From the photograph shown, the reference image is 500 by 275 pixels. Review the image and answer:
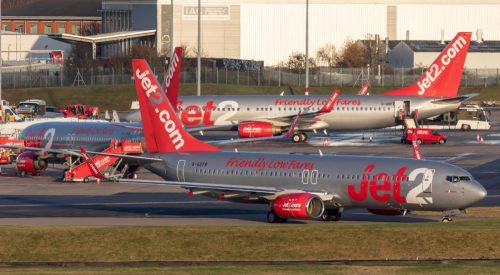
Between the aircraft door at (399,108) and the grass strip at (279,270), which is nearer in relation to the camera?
the grass strip at (279,270)

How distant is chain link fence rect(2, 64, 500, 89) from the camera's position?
159 m

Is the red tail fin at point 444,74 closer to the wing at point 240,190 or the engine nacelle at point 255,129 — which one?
the engine nacelle at point 255,129

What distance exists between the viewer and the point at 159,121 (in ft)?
188

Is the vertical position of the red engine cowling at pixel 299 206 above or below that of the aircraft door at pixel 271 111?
below

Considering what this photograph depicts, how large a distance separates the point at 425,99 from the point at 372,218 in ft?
167

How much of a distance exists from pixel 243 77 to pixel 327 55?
86.9ft

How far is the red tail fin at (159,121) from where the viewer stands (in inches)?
2258

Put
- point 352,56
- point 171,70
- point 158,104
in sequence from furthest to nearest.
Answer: point 352,56 → point 171,70 → point 158,104

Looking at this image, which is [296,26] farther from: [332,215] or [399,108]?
[332,215]

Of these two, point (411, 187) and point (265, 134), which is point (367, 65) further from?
point (411, 187)

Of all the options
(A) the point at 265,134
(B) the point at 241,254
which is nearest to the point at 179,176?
(B) the point at 241,254

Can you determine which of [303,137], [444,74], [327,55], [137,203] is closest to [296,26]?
[327,55]

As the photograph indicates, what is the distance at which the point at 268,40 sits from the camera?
180m

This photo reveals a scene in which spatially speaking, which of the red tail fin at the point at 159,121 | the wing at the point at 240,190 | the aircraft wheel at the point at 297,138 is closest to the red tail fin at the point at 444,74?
the aircraft wheel at the point at 297,138
